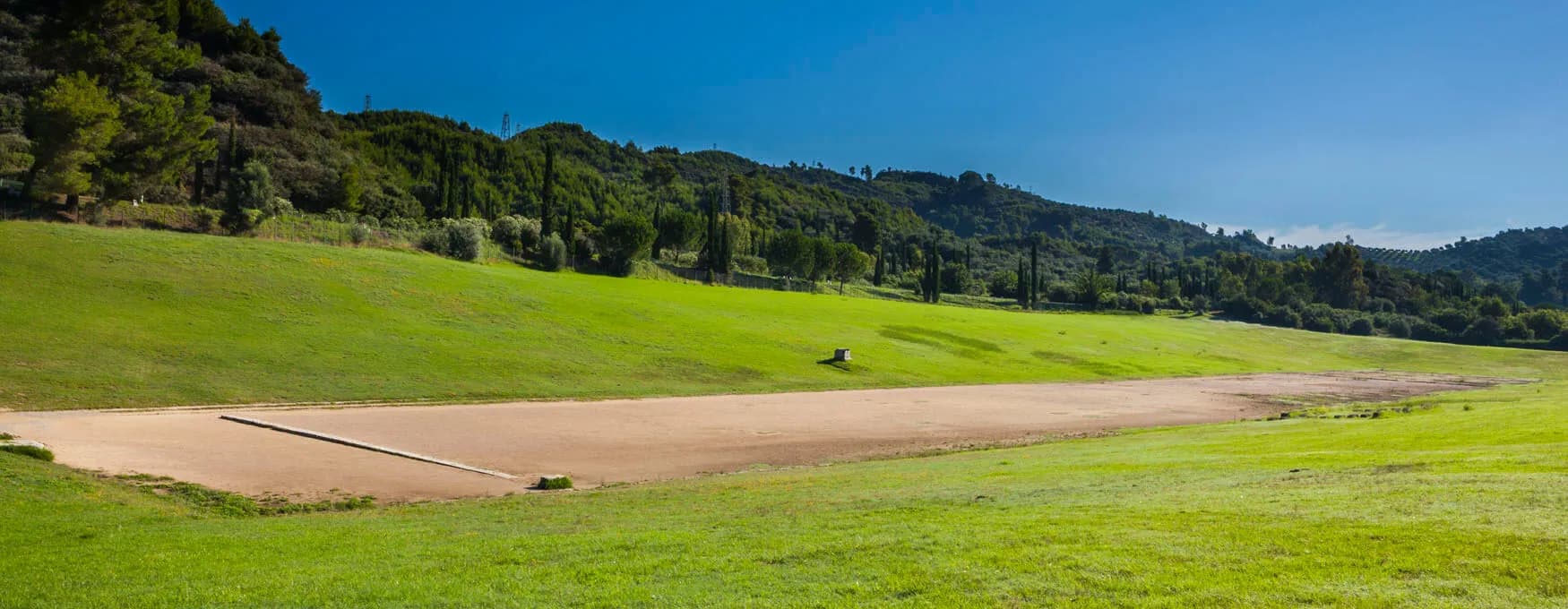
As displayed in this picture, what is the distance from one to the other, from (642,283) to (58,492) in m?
79.8

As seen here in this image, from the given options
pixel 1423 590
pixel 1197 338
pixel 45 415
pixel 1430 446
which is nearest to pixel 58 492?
pixel 45 415

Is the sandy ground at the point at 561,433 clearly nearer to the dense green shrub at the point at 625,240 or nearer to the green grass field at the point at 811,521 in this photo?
the green grass field at the point at 811,521

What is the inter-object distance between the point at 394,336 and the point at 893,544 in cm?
4663

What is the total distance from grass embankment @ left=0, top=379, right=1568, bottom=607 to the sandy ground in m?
4.61

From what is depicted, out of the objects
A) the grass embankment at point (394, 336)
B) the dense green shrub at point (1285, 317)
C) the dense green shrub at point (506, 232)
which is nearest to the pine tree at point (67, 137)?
the grass embankment at point (394, 336)

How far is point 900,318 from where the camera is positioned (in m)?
93.2

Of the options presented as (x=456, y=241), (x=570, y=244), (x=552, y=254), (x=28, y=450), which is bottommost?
(x=28, y=450)

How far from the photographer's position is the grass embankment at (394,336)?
3866cm

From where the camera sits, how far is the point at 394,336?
50.9 m

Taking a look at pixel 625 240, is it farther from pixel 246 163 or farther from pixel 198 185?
pixel 198 185

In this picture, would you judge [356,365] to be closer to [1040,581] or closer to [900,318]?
[1040,581]

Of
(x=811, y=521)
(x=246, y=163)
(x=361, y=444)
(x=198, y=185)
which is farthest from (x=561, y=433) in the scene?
(x=246, y=163)

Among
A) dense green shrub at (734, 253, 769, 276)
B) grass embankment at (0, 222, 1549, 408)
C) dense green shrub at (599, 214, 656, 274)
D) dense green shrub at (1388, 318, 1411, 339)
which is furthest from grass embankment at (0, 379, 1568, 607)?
dense green shrub at (1388, 318, 1411, 339)

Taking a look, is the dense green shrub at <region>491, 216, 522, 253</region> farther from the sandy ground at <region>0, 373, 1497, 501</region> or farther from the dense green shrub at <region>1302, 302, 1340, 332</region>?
the dense green shrub at <region>1302, 302, 1340, 332</region>
